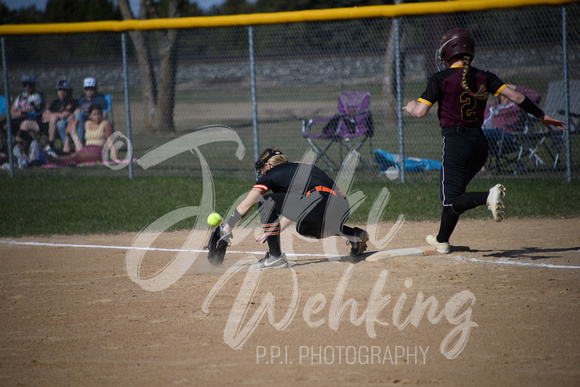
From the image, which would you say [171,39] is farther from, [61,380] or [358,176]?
[61,380]

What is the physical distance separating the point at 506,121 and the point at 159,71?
10346 mm

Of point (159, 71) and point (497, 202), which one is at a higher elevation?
point (159, 71)

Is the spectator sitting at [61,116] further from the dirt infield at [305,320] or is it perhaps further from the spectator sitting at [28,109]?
the dirt infield at [305,320]

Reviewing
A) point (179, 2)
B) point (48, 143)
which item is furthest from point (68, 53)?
point (48, 143)

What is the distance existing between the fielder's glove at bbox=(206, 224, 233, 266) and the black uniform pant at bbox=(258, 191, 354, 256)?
392 mm

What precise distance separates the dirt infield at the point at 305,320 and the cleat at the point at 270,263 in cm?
12

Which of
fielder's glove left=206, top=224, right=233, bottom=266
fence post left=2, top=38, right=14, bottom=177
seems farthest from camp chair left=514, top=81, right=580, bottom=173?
fence post left=2, top=38, right=14, bottom=177

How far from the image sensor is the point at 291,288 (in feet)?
15.6

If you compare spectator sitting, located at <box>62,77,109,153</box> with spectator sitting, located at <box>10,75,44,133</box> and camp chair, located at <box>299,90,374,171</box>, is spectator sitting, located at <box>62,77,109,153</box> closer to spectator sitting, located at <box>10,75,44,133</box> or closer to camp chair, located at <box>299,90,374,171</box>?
spectator sitting, located at <box>10,75,44,133</box>

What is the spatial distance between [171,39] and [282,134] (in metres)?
4.41

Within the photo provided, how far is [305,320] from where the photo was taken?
4066mm

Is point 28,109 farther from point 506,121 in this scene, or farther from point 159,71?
point 506,121

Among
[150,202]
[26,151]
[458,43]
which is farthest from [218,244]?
[26,151]

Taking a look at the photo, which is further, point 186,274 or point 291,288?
point 186,274
